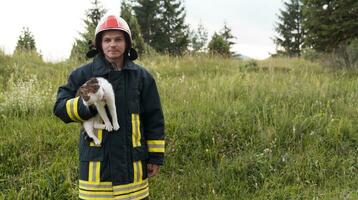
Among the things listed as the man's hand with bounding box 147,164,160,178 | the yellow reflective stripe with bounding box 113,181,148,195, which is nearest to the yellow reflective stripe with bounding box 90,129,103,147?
the yellow reflective stripe with bounding box 113,181,148,195

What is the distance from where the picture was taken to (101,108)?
2.64 m

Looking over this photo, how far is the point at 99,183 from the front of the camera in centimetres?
273

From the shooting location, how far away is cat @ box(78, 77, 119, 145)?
254 centimetres

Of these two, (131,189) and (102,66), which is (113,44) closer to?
(102,66)

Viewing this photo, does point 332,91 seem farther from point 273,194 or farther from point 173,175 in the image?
point 173,175

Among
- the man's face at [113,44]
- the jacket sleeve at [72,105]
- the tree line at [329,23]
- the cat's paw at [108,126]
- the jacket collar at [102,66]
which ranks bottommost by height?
the cat's paw at [108,126]

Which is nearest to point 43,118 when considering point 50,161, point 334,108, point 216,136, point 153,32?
point 50,161

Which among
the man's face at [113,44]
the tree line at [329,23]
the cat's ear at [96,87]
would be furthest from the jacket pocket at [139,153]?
the tree line at [329,23]

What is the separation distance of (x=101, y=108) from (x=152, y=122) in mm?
522

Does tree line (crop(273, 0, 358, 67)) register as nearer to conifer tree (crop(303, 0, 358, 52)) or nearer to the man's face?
conifer tree (crop(303, 0, 358, 52))

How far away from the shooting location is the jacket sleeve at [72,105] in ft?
8.62

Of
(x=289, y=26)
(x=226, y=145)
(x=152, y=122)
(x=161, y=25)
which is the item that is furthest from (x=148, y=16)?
(x=152, y=122)

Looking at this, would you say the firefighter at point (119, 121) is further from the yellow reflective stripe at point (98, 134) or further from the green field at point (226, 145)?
the green field at point (226, 145)

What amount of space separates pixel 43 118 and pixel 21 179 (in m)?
1.23
